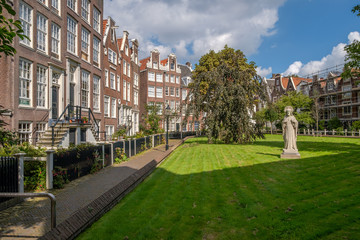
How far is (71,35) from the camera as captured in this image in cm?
2023

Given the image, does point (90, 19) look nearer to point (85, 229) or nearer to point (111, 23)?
point (111, 23)

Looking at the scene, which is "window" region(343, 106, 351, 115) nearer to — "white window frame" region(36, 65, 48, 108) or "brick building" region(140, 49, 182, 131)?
"brick building" region(140, 49, 182, 131)

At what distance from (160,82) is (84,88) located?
30.1 metres

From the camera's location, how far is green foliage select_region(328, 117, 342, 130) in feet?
157

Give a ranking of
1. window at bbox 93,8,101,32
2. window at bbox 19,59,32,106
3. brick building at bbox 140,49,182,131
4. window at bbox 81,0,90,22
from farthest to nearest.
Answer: brick building at bbox 140,49,182,131
window at bbox 93,8,101,32
window at bbox 81,0,90,22
window at bbox 19,59,32,106

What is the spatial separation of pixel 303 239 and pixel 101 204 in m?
4.22

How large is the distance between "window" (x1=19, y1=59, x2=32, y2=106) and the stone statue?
14872 millimetres

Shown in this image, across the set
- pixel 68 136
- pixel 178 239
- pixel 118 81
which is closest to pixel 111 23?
pixel 118 81

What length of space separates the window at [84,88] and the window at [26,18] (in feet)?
23.3

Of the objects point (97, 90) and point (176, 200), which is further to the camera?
point (97, 90)

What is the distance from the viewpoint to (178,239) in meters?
4.39

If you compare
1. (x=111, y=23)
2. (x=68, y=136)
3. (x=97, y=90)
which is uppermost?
(x=111, y=23)

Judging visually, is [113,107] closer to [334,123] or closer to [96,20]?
[96,20]

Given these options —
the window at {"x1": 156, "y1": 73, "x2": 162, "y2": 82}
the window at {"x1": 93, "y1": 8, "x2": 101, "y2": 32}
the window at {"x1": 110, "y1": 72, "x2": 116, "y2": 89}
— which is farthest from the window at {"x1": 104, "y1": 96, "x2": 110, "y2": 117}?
the window at {"x1": 156, "y1": 73, "x2": 162, "y2": 82}
